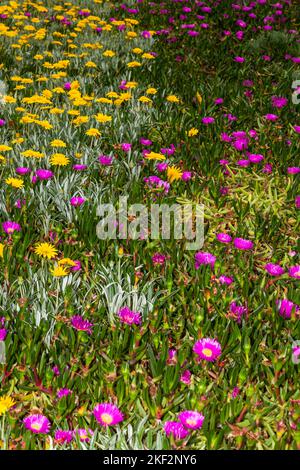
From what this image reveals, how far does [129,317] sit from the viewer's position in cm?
252

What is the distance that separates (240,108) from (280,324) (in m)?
2.79

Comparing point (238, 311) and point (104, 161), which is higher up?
point (104, 161)

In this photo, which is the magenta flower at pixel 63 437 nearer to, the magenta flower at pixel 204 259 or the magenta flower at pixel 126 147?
the magenta flower at pixel 204 259

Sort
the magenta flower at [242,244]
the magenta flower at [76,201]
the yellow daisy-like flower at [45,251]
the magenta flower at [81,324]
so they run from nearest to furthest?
the magenta flower at [81,324] < the yellow daisy-like flower at [45,251] < the magenta flower at [242,244] < the magenta flower at [76,201]

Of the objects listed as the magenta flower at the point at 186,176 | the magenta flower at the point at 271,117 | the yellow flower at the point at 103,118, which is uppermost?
the magenta flower at the point at 271,117

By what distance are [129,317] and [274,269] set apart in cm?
88

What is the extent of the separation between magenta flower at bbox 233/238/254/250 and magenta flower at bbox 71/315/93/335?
105 centimetres

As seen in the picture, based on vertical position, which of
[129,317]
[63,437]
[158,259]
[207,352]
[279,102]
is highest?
[279,102]

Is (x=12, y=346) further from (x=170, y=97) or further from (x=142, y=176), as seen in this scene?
(x=170, y=97)

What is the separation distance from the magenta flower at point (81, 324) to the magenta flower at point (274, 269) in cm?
101

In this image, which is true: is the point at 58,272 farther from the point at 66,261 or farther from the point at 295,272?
the point at 295,272

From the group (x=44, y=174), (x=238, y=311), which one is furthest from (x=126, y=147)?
(x=238, y=311)

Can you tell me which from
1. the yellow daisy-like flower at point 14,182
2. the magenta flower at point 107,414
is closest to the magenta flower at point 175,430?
the magenta flower at point 107,414

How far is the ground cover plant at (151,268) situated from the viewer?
7.06 ft
